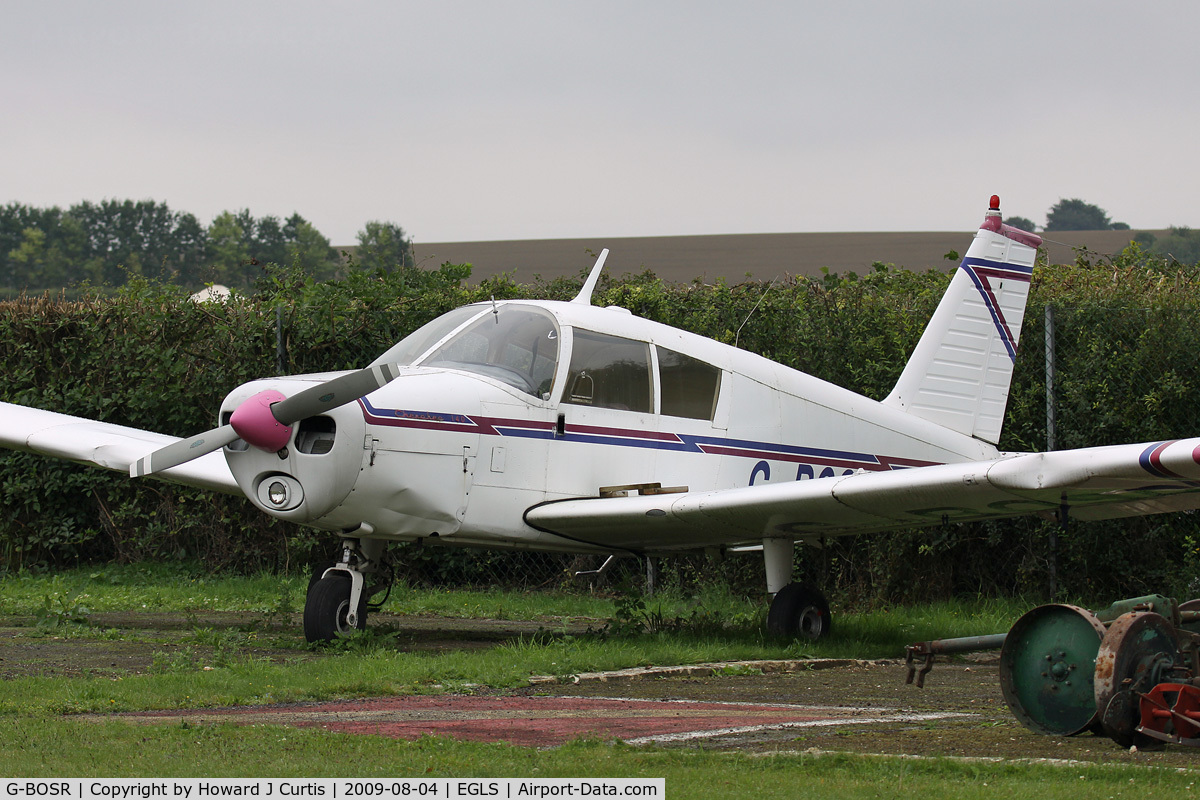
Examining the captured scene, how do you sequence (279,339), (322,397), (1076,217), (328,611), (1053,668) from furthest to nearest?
(1076,217) → (279,339) → (328,611) → (322,397) → (1053,668)

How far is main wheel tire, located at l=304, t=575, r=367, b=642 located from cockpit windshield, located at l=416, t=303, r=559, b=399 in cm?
155

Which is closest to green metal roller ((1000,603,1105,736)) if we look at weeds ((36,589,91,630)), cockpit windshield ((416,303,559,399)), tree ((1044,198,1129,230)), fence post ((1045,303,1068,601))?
cockpit windshield ((416,303,559,399))

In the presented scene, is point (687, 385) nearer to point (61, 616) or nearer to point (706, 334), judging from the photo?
point (706, 334)

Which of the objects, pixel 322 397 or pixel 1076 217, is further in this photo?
pixel 1076 217

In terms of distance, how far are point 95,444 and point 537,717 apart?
590cm

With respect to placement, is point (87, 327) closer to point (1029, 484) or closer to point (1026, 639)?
point (1029, 484)

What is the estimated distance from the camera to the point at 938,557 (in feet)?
36.8

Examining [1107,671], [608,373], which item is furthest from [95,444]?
[1107,671]

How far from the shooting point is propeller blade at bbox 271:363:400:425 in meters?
7.55

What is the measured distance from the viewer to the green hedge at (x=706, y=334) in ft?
35.1

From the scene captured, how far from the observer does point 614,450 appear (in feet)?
29.3

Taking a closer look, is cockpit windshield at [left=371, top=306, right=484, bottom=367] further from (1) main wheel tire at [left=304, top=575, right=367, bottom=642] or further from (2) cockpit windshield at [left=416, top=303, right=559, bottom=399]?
(1) main wheel tire at [left=304, top=575, right=367, bottom=642]

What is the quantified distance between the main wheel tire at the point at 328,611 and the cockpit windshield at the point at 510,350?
5.07 ft

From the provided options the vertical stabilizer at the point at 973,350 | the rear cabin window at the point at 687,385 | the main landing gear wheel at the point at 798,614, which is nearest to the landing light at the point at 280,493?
the rear cabin window at the point at 687,385
